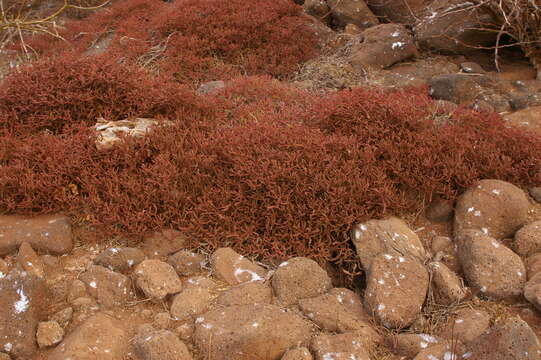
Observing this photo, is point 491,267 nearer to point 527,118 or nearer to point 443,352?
point 443,352

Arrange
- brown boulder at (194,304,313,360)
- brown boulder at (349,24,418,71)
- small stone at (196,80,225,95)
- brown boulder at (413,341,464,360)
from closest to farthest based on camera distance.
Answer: brown boulder at (413,341,464,360), brown boulder at (194,304,313,360), small stone at (196,80,225,95), brown boulder at (349,24,418,71)

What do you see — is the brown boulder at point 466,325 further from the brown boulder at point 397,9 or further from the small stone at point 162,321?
the brown boulder at point 397,9

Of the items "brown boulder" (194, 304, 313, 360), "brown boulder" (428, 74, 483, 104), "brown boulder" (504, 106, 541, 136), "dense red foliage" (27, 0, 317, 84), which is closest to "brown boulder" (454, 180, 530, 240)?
"brown boulder" (504, 106, 541, 136)

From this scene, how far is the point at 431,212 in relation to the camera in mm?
4289

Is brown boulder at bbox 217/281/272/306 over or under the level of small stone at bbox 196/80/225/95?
over

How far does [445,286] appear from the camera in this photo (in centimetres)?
340

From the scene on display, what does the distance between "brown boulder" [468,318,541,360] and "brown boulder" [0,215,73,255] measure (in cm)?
315

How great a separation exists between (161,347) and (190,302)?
0.51 metres

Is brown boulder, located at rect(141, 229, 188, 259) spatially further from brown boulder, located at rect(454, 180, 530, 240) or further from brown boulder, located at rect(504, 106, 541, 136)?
brown boulder, located at rect(504, 106, 541, 136)

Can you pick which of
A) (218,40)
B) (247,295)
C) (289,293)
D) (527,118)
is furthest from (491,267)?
(218,40)

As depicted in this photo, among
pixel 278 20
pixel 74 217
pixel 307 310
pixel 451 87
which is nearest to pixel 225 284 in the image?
pixel 307 310

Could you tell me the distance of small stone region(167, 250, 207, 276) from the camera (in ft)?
12.4

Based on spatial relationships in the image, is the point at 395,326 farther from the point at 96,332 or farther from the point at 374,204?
the point at 96,332

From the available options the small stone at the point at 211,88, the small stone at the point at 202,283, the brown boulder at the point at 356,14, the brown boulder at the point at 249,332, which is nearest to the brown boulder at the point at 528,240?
the brown boulder at the point at 249,332
